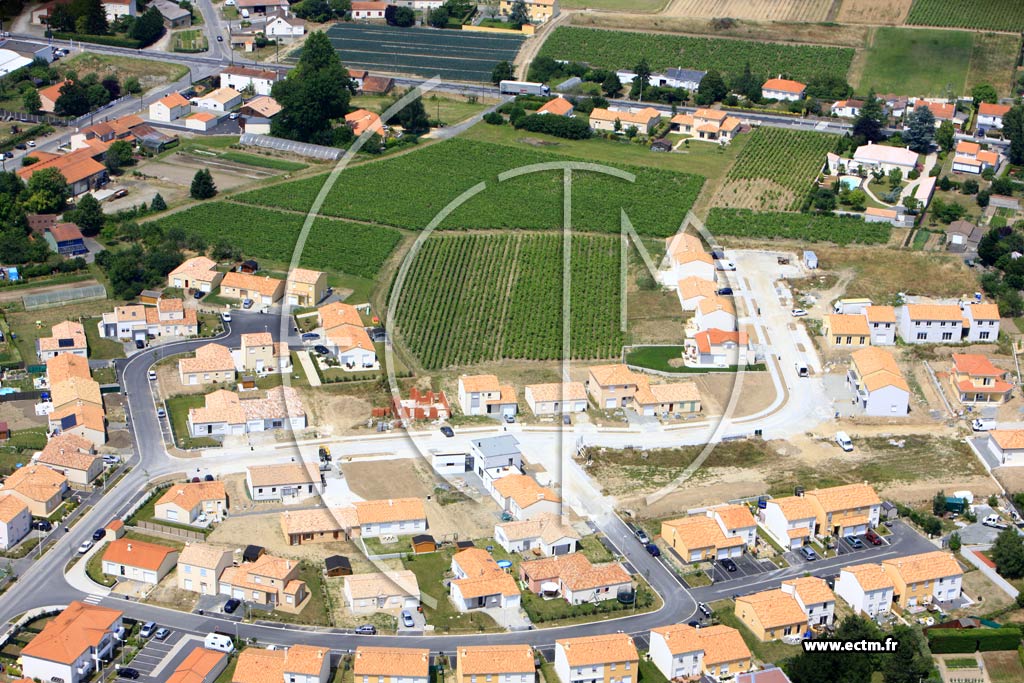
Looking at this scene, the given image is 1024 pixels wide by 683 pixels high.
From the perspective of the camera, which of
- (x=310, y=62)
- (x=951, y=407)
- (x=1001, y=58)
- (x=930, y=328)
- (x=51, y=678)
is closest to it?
(x=51, y=678)

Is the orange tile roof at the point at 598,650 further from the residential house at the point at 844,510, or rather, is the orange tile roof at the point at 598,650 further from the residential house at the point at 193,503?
the residential house at the point at 193,503

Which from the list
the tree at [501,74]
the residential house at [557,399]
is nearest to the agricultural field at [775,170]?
the tree at [501,74]

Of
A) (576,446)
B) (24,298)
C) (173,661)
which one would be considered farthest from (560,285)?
(173,661)

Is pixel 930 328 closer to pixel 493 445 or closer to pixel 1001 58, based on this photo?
pixel 493 445

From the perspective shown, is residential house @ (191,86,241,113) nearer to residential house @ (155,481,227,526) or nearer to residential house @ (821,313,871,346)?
residential house @ (821,313,871,346)

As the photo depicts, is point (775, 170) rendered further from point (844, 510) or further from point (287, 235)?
point (844, 510)

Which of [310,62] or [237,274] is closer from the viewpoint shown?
[237,274]

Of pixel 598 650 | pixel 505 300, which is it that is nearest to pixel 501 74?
pixel 505 300
